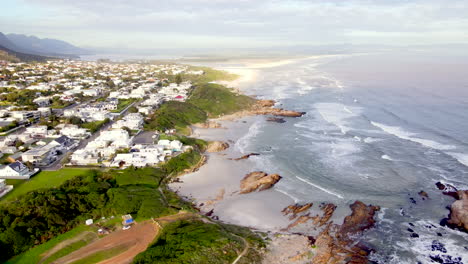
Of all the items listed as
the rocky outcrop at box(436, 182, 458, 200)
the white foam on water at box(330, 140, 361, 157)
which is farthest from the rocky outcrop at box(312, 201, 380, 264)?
the white foam on water at box(330, 140, 361, 157)

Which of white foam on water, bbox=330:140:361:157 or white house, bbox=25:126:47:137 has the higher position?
white house, bbox=25:126:47:137

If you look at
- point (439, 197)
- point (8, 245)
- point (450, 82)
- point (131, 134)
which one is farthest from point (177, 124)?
point (450, 82)

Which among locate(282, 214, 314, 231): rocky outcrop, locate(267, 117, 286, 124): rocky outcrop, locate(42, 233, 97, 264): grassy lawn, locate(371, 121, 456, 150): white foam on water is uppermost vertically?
locate(371, 121, 456, 150): white foam on water

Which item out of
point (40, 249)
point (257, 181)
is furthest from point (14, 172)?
point (257, 181)

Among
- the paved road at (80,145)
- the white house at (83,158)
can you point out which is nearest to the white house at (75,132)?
the paved road at (80,145)

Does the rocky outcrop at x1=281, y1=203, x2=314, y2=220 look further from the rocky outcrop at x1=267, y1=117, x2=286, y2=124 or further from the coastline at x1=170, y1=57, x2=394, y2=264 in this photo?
the rocky outcrop at x1=267, y1=117, x2=286, y2=124

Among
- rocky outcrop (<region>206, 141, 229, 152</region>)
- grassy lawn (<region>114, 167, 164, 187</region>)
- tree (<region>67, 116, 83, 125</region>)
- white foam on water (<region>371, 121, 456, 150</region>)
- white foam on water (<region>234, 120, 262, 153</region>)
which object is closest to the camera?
grassy lawn (<region>114, 167, 164, 187</region>)

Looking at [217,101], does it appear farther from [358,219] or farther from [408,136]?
[358,219]

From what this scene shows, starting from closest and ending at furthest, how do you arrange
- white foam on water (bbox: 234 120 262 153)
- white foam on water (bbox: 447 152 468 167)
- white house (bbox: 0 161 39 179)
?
1. white house (bbox: 0 161 39 179)
2. white foam on water (bbox: 447 152 468 167)
3. white foam on water (bbox: 234 120 262 153)
